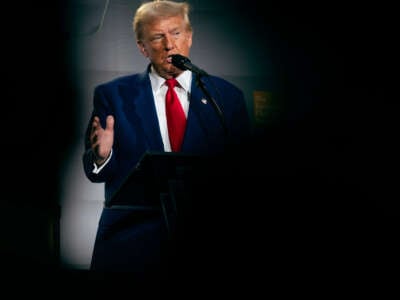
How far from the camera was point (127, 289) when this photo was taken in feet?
5.32

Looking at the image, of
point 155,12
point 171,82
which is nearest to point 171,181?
point 171,82

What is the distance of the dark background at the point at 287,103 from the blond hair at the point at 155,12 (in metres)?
0.30

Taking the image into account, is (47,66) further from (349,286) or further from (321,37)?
(349,286)

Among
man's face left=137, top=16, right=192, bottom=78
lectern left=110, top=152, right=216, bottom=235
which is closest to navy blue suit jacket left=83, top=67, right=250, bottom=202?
man's face left=137, top=16, right=192, bottom=78

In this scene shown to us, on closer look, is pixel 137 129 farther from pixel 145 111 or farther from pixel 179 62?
pixel 179 62

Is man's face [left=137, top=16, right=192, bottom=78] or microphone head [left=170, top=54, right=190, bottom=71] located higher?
man's face [left=137, top=16, right=192, bottom=78]

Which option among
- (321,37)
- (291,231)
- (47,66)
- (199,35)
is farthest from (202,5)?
(291,231)

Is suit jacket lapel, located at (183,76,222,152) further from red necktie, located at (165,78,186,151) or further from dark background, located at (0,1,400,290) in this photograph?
dark background, located at (0,1,400,290)

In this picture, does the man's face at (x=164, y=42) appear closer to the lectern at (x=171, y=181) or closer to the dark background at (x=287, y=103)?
the dark background at (x=287, y=103)

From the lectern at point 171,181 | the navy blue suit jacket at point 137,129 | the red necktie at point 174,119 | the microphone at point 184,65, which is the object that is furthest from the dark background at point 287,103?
the lectern at point 171,181

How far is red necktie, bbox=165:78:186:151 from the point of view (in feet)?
9.05

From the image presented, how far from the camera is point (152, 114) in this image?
2.75 meters

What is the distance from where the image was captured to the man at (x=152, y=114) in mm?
2326

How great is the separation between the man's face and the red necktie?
0.46 feet
